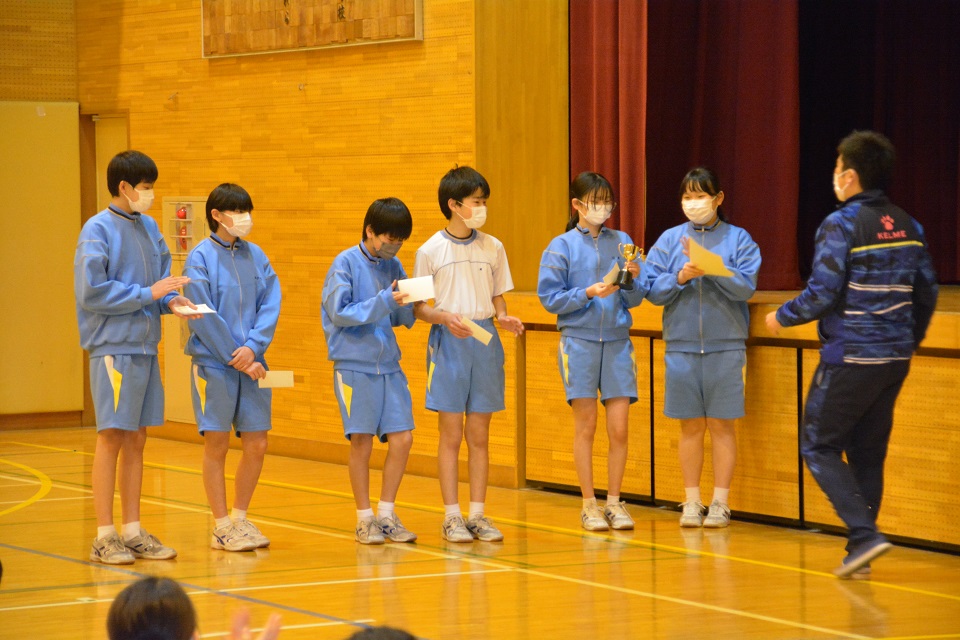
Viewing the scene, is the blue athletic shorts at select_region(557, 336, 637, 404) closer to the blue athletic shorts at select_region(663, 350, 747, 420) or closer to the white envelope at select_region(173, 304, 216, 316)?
the blue athletic shorts at select_region(663, 350, 747, 420)

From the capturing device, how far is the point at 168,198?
31.6 feet

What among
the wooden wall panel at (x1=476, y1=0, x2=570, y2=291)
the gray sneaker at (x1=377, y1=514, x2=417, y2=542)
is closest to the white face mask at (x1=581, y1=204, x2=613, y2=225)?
the wooden wall panel at (x1=476, y1=0, x2=570, y2=291)

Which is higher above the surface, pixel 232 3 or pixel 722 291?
pixel 232 3

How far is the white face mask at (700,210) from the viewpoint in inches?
250

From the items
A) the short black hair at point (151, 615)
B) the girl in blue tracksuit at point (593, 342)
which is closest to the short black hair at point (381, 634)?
the short black hair at point (151, 615)

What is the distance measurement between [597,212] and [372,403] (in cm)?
141

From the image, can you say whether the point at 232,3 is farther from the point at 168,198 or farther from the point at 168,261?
the point at 168,261

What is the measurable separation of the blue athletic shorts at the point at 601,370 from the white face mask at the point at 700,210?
2.25 ft

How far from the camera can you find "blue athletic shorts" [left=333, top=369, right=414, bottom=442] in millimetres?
6012

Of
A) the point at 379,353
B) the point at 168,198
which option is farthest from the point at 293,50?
the point at 379,353

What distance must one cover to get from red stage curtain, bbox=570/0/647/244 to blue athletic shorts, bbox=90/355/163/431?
3.28m

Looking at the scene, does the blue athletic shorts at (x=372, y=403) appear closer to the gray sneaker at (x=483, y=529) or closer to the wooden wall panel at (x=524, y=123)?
the gray sneaker at (x=483, y=529)

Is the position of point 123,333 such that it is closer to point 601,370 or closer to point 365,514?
point 365,514

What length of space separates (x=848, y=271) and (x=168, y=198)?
5732 mm
